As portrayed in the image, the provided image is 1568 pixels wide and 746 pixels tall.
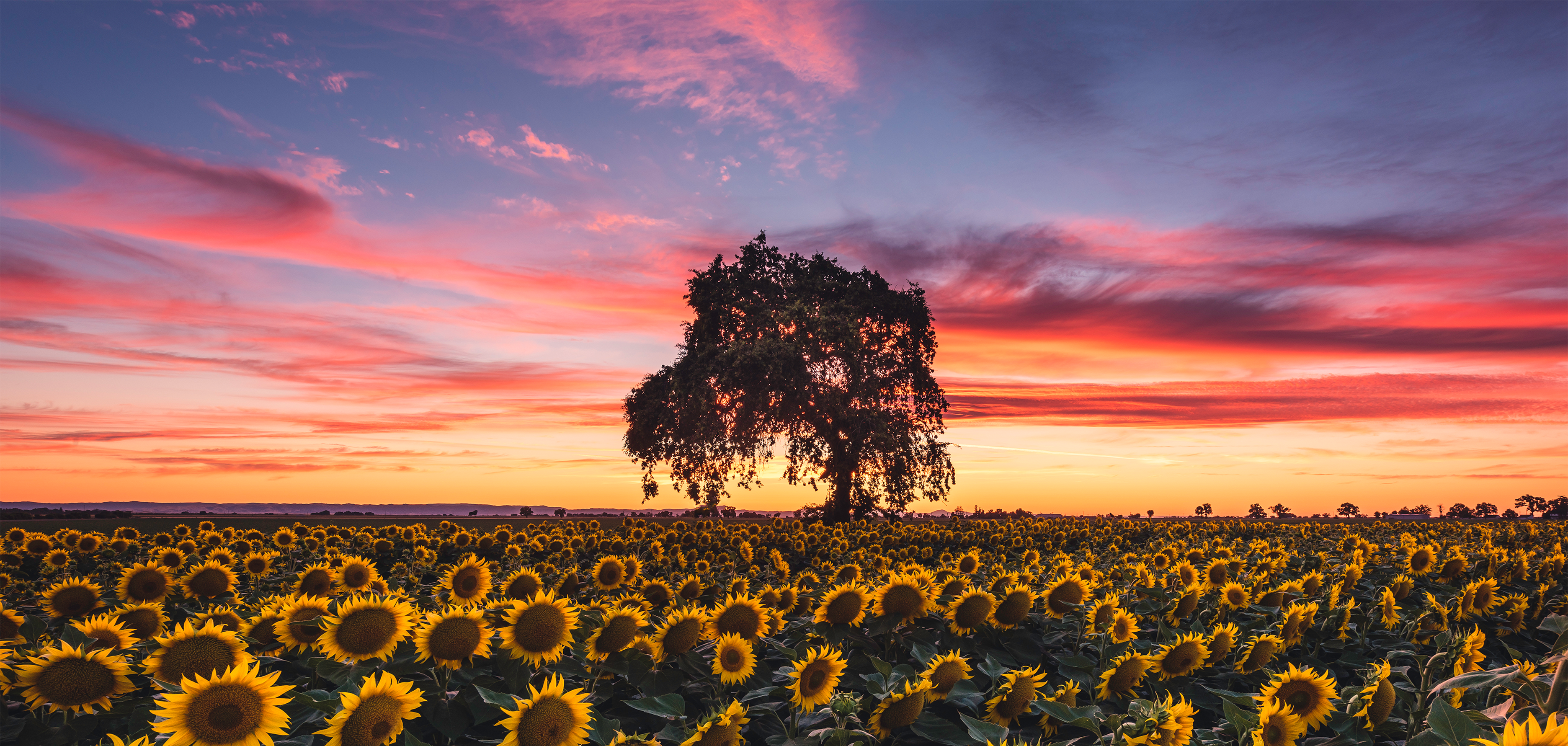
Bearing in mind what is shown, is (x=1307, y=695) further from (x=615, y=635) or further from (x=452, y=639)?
(x=452, y=639)

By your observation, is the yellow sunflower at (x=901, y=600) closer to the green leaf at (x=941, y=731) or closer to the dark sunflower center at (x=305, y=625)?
the green leaf at (x=941, y=731)

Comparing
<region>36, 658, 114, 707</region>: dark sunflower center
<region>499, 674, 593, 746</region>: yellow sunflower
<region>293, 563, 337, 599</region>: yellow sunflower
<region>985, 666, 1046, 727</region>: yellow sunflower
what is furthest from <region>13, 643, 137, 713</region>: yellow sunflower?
<region>985, 666, 1046, 727</region>: yellow sunflower

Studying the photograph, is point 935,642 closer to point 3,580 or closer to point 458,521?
point 3,580

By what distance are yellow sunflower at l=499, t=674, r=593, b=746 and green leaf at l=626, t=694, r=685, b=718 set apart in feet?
0.95

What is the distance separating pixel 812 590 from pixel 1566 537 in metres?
15.7

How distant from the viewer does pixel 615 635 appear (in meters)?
3.47

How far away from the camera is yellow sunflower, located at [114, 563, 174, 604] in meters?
5.47

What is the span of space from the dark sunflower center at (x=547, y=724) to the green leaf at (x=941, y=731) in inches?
52.8

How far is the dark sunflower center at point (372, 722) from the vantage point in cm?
258

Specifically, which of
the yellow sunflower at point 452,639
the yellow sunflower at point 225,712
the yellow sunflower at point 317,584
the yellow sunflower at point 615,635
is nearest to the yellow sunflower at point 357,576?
the yellow sunflower at point 317,584

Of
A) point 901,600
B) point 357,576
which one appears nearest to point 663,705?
point 901,600

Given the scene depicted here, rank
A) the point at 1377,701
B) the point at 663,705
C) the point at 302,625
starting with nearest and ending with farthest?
the point at 663,705
the point at 1377,701
the point at 302,625

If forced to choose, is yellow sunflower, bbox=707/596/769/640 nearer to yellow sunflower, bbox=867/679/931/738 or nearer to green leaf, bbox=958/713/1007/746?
A: yellow sunflower, bbox=867/679/931/738

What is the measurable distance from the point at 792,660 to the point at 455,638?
4.96 ft
